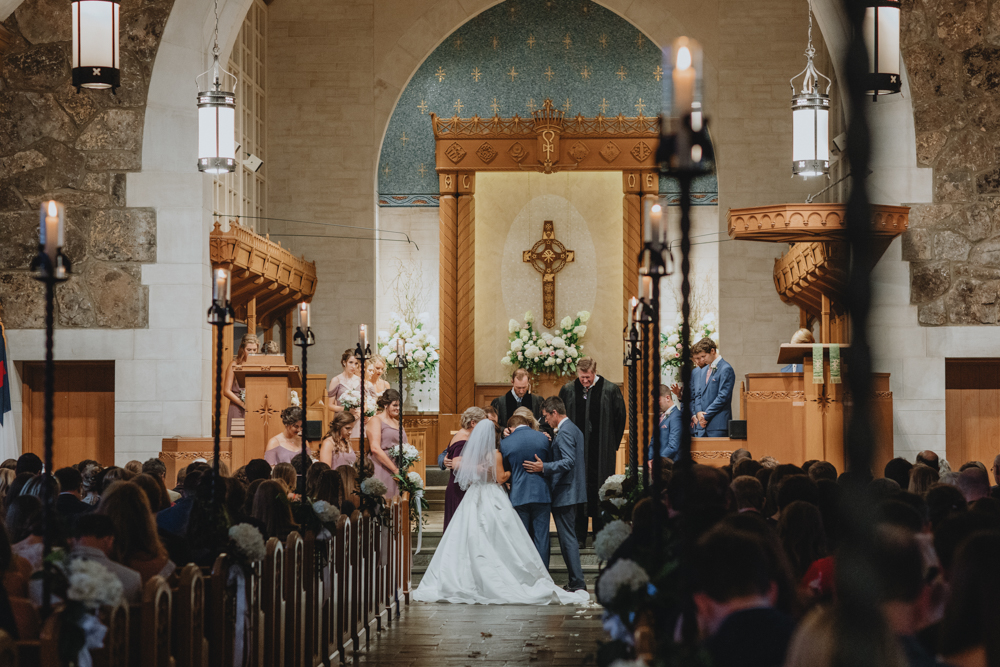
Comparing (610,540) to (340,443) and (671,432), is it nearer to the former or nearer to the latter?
(340,443)

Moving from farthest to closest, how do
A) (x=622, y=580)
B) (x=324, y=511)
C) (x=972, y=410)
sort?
1. (x=972, y=410)
2. (x=324, y=511)
3. (x=622, y=580)

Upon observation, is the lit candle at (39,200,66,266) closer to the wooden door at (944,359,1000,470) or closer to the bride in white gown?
the bride in white gown

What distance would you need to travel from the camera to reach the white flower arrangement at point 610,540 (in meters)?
4.48

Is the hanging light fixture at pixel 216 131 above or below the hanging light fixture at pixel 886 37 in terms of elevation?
below

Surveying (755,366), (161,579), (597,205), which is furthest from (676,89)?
(597,205)

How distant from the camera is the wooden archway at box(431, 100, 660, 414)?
1589 centimetres

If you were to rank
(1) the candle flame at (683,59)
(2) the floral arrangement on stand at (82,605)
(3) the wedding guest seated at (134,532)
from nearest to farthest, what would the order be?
(1) the candle flame at (683,59)
(2) the floral arrangement on stand at (82,605)
(3) the wedding guest seated at (134,532)

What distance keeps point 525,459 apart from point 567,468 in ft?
1.10

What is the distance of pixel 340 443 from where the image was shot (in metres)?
8.77

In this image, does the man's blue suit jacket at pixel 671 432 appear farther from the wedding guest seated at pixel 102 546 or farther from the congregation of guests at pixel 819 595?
the wedding guest seated at pixel 102 546

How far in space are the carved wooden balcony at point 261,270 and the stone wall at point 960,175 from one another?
6711mm

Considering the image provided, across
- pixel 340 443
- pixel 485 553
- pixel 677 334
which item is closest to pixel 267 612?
pixel 485 553

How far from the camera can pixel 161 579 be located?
3.68m

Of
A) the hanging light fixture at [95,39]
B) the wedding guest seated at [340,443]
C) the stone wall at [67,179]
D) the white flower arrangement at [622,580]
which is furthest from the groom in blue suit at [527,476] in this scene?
the white flower arrangement at [622,580]
